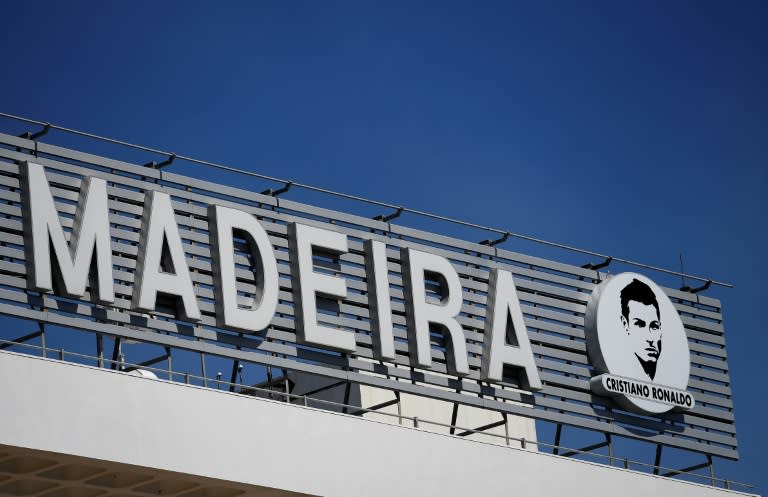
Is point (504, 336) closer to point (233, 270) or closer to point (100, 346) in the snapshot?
Result: point (233, 270)

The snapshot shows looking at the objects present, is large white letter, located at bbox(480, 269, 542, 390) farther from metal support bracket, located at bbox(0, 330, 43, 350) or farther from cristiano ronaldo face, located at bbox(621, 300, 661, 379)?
metal support bracket, located at bbox(0, 330, 43, 350)

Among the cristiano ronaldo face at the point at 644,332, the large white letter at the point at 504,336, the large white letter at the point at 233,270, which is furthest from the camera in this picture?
the cristiano ronaldo face at the point at 644,332

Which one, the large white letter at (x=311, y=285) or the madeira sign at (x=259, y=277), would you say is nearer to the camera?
the madeira sign at (x=259, y=277)

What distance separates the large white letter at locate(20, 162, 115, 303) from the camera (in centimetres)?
1989

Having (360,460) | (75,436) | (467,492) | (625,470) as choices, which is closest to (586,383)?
(625,470)

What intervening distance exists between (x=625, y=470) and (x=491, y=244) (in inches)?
172

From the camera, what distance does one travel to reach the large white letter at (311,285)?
73.8 ft

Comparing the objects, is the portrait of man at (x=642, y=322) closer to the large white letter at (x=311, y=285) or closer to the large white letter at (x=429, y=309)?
the large white letter at (x=429, y=309)

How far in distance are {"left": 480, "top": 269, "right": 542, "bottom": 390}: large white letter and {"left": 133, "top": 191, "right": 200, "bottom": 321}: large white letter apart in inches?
213

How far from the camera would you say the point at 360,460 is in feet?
70.1

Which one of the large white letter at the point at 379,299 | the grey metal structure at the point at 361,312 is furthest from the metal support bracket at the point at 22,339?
the large white letter at the point at 379,299

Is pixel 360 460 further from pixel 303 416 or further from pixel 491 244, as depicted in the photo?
pixel 491 244

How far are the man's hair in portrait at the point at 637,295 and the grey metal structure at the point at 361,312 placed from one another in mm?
565

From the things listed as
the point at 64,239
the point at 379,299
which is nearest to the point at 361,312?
the point at 379,299
